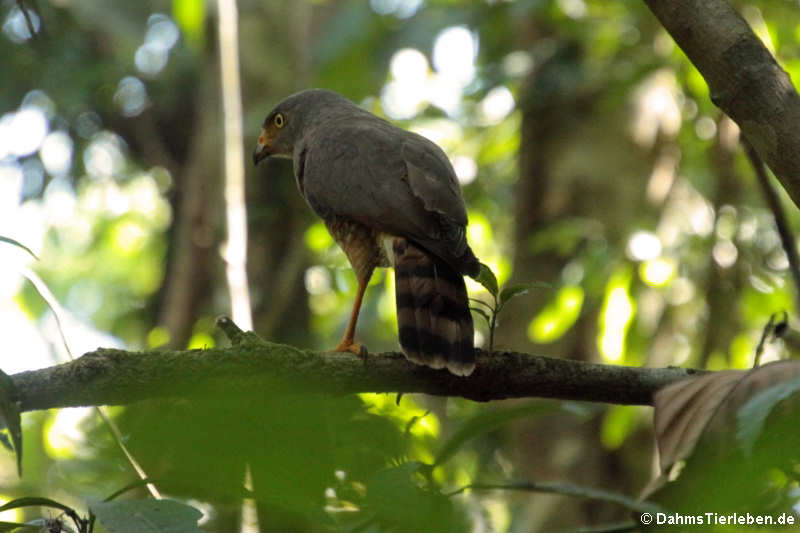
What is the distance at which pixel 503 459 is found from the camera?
6.82 meters

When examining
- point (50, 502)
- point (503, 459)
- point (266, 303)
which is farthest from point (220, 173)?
point (50, 502)

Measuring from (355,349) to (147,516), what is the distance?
1520 millimetres

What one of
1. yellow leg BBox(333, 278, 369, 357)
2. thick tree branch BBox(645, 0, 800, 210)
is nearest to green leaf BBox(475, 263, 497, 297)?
yellow leg BBox(333, 278, 369, 357)

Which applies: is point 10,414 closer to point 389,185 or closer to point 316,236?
point 389,185

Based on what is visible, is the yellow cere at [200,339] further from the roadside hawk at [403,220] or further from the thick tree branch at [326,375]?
the thick tree branch at [326,375]

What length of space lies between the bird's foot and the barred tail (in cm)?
14

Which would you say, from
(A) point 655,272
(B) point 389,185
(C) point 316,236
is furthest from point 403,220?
(C) point 316,236

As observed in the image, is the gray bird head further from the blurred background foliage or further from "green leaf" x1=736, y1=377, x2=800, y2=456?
"green leaf" x1=736, y1=377, x2=800, y2=456

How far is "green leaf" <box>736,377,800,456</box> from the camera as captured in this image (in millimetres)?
1297

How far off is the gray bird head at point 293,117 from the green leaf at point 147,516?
3.42 metres

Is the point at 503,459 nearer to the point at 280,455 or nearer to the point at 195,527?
the point at 195,527

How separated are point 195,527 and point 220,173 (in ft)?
16.9

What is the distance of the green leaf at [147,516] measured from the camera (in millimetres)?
1842

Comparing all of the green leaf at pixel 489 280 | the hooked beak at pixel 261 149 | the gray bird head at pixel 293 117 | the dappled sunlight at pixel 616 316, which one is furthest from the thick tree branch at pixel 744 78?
the hooked beak at pixel 261 149
